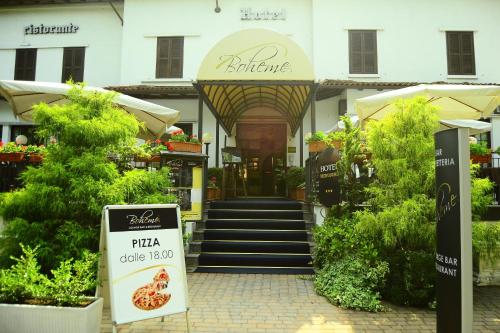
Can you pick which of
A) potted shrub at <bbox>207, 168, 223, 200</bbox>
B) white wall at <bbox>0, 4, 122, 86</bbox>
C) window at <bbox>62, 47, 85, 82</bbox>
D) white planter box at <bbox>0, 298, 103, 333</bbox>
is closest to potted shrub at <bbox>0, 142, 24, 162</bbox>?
potted shrub at <bbox>207, 168, 223, 200</bbox>

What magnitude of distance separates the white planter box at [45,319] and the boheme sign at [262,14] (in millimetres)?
12168

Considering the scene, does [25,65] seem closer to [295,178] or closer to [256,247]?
[295,178]

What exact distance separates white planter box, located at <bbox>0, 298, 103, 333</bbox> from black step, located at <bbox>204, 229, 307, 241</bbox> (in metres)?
4.06

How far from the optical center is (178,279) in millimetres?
3924

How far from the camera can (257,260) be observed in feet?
22.2

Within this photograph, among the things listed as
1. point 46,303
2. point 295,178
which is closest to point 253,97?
point 295,178

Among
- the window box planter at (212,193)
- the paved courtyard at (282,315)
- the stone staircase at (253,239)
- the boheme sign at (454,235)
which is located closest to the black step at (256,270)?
the stone staircase at (253,239)

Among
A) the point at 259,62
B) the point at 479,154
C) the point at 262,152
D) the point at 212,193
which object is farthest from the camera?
the point at 262,152

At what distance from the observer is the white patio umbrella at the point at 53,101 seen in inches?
245

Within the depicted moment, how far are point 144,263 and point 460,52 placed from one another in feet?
45.1

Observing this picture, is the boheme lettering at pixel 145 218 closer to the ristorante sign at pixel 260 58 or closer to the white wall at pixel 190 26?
the ristorante sign at pixel 260 58

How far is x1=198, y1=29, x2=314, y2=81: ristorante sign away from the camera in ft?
25.8

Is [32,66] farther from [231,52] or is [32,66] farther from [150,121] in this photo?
[231,52]

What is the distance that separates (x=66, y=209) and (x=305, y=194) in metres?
5.60
